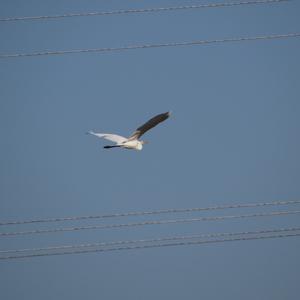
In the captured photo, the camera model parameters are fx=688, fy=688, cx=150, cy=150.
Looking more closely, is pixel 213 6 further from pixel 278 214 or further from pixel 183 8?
pixel 278 214

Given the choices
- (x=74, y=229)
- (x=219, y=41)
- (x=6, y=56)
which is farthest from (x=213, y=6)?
(x=74, y=229)

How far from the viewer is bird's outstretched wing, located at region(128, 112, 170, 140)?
14477 mm

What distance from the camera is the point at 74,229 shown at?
11.3 meters

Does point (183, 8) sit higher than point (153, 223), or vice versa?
point (183, 8)

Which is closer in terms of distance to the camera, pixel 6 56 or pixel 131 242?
pixel 131 242

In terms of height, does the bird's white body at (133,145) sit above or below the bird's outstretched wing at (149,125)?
below

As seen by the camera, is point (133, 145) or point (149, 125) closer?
point (149, 125)

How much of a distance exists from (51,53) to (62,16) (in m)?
1.04

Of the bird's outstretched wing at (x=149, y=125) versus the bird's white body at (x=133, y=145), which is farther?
the bird's white body at (x=133, y=145)

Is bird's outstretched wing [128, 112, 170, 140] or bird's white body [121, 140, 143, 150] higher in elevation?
bird's outstretched wing [128, 112, 170, 140]

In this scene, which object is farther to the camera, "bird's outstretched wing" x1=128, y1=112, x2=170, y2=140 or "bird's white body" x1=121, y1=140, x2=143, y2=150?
"bird's white body" x1=121, y1=140, x2=143, y2=150

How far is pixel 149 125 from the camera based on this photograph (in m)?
14.7

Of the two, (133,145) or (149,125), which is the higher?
(149,125)

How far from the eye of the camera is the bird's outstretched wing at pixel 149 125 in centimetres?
1448
